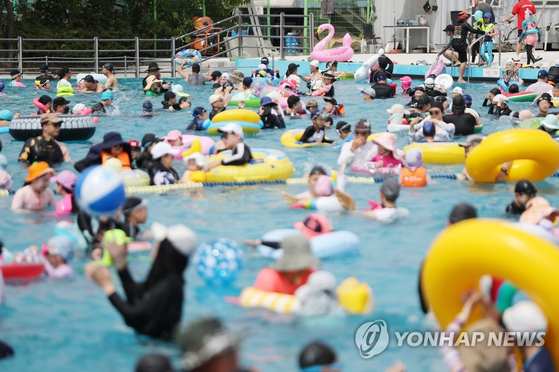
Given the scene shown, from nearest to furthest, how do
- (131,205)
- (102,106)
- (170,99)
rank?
(131,205) < (102,106) < (170,99)

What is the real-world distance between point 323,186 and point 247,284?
2658 mm

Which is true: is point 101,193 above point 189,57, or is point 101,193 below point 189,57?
below

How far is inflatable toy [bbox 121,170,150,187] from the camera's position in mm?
11297

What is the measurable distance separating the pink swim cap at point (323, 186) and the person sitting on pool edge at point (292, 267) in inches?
129

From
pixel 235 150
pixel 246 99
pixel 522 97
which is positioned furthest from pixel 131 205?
pixel 522 97

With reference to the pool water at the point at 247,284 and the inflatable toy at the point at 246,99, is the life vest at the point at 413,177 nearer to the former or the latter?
the pool water at the point at 247,284

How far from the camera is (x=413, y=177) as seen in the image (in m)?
11.7

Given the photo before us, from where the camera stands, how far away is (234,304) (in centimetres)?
714

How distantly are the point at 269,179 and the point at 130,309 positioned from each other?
6.48 m

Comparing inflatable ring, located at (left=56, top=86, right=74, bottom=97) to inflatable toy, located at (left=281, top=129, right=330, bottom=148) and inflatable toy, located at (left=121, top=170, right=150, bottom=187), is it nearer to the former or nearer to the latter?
inflatable toy, located at (left=281, top=129, right=330, bottom=148)

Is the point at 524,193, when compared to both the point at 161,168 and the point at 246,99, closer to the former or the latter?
the point at 161,168

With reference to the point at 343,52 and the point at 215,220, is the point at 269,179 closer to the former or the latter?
the point at 215,220

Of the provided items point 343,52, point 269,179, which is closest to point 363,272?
point 269,179

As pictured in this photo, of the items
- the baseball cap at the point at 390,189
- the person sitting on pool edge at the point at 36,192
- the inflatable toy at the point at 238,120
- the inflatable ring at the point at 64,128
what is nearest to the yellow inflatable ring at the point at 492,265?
the baseball cap at the point at 390,189
